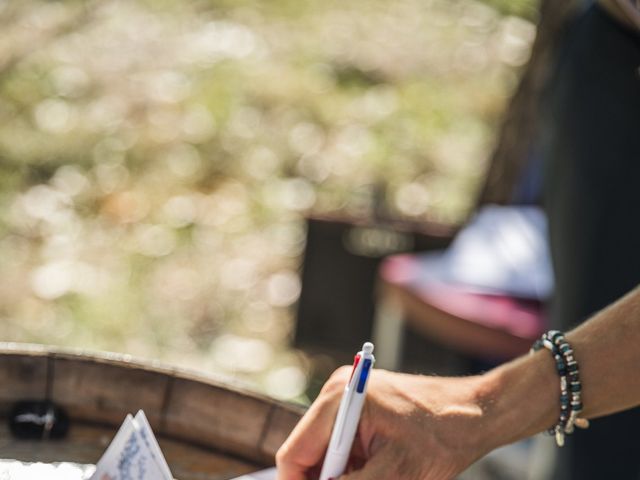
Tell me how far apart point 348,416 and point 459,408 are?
123mm

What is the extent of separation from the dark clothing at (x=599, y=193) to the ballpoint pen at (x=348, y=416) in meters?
0.83

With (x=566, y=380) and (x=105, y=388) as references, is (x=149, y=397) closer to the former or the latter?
(x=105, y=388)

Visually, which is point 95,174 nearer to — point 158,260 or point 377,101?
point 158,260

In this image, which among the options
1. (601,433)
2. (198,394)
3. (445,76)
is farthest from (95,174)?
(198,394)

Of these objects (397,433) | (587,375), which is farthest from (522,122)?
(397,433)

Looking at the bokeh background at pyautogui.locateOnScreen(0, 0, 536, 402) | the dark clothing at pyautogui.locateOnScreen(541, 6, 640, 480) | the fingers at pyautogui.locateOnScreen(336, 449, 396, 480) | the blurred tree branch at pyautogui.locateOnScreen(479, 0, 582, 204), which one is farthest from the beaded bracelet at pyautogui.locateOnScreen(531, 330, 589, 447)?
the bokeh background at pyautogui.locateOnScreen(0, 0, 536, 402)

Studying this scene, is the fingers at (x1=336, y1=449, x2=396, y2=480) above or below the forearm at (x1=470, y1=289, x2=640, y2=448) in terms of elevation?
below

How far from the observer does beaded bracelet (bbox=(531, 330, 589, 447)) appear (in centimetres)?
97

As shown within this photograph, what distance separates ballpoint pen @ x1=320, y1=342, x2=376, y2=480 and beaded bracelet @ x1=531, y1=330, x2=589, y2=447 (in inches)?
8.7

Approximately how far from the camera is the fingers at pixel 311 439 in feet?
2.86

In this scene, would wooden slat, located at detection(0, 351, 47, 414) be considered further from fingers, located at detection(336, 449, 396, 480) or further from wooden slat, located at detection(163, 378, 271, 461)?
fingers, located at detection(336, 449, 396, 480)

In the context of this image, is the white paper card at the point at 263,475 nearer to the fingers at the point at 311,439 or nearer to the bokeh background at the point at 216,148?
the fingers at the point at 311,439

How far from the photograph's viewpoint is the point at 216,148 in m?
3.76

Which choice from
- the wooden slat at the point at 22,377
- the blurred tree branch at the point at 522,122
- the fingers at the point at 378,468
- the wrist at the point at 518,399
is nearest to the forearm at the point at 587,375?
the wrist at the point at 518,399
